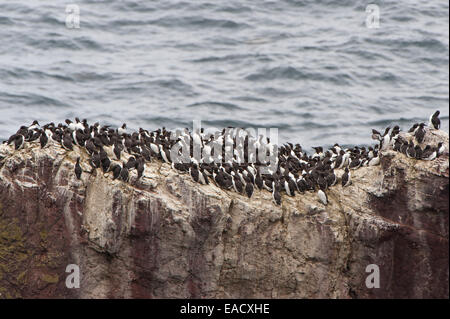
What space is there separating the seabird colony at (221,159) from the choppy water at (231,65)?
37.7 ft

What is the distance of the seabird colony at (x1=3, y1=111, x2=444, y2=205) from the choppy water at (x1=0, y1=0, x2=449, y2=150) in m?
11.5

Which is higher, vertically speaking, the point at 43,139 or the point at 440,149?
the point at 43,139

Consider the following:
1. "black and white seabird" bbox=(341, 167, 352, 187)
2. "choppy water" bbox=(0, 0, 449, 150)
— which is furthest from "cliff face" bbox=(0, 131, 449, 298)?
"choppy water" bbox=(0, 0, 449, 150)

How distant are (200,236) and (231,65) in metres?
22.7

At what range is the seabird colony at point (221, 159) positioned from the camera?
12455 millimetres

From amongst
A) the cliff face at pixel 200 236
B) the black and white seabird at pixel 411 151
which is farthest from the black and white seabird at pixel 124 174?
the black and white seabird at pixel 411 151

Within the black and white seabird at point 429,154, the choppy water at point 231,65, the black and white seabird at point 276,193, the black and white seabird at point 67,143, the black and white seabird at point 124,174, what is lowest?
the black and white seabird at point 276,193

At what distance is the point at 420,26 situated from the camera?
123 ft

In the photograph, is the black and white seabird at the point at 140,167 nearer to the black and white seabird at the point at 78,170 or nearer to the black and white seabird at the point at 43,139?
the black and white seabird at the point at 78,170

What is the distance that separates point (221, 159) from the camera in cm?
1393

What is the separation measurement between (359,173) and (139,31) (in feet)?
83.7

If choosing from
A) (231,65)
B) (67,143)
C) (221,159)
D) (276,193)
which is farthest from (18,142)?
(231,65)

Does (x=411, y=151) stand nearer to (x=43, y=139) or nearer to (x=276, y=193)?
(x=276, y=193)
